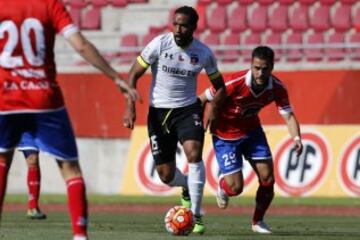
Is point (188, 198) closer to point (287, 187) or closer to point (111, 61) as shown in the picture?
point (287, 187)

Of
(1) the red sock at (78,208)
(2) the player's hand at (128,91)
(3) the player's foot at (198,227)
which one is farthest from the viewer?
(3) the player's foot at (198,227)

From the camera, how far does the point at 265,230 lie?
49.0 ft

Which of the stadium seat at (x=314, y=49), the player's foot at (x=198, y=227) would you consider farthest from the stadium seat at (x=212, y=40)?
the player's foot at (x=198, y=227)

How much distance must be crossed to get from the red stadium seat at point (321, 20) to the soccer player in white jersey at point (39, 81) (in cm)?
1704

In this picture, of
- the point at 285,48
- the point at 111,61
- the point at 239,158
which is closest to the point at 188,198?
the point at 239,158

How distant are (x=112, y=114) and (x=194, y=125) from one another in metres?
11.1

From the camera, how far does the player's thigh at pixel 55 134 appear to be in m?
10.3

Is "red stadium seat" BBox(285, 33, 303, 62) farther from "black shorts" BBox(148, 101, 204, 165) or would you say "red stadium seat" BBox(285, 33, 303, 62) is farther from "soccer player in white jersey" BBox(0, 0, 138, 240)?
"soccer player in white jersey" BBox(0, 0, 138, 240)

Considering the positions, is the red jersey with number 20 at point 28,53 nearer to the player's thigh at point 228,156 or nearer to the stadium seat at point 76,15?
the player's thigh at point 228,156

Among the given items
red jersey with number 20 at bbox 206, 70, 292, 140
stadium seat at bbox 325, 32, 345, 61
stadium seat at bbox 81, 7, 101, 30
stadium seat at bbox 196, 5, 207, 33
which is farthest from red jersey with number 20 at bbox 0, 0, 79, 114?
stadium seat at bbox 81, 7, 101, 30

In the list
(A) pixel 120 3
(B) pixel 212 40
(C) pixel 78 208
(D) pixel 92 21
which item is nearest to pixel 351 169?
(B) pixel 212 40

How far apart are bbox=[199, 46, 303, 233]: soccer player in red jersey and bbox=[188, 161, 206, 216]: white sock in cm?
101

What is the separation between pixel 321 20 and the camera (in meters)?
26.9

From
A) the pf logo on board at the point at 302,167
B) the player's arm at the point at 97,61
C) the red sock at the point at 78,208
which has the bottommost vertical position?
the pf logo on board at the point at 302,167
